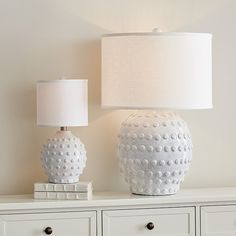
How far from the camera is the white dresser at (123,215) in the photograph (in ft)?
7.65

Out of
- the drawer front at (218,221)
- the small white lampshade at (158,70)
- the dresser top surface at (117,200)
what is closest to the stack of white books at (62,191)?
the dresser top surface at (117,200)

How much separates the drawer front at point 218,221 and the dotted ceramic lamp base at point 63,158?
0.50 m

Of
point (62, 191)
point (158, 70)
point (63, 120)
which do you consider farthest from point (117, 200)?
A: point (158, 70)

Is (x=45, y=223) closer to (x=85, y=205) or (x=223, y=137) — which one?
(x=85, y=205)

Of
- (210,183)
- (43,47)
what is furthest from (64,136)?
(210,183)

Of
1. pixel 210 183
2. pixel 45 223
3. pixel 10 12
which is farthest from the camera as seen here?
pixel 210 183

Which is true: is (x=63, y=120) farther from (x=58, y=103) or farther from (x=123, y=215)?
(x=123, y=215)

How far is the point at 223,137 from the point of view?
2.76 metres

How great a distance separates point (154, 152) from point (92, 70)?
18.0 inches

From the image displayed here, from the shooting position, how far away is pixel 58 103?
93.7 inches

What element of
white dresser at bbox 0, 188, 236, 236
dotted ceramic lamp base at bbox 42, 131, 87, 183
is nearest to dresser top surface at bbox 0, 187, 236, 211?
white dresser at bbox 0, 188, 236, 236

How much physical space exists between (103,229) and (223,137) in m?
0.69

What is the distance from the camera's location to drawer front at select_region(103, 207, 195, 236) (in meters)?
2.40

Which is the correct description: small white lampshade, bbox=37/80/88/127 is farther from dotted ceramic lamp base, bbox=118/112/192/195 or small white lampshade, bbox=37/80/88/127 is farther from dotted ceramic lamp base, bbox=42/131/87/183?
dotted ceramic lamp base, bbox=118/112/192/195
